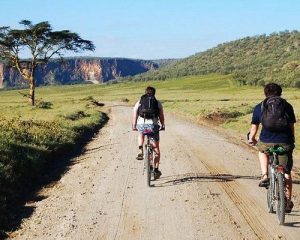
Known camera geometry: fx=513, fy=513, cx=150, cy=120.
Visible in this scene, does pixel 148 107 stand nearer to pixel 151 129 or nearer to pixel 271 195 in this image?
pixel 151 129

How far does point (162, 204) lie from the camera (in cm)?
1101

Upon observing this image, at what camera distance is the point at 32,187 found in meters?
14.0

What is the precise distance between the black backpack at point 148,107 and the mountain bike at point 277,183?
398 cm

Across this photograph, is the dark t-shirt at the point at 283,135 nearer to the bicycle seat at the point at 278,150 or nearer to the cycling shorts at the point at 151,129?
the bicycle seat at the point at 278,150

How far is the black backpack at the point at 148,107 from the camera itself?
1288 centimetres

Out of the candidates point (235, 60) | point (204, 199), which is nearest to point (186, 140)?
point (204, 199)

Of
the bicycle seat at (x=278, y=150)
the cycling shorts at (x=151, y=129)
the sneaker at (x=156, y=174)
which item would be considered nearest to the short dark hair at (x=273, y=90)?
the bicycle seat at (x=278, y=150)

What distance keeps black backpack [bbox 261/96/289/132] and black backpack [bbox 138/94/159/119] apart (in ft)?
13.0

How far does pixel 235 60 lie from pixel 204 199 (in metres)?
179

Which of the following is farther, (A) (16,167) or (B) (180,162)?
(B) (180,162)

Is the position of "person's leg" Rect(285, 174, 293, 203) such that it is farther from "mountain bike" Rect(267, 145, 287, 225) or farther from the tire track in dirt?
the tire track in dirt

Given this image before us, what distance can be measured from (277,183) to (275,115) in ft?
4.09

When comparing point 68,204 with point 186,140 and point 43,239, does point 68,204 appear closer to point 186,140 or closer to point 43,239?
point 43,239

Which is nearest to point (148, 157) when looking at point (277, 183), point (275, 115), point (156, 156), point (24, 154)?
point (156, 156)
